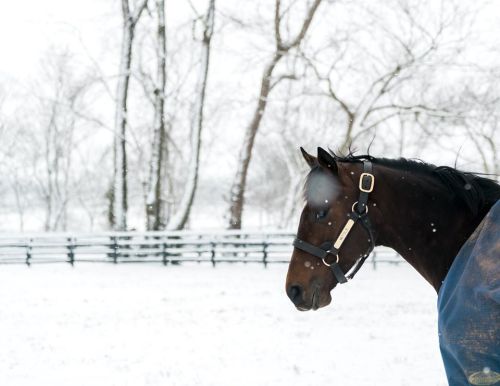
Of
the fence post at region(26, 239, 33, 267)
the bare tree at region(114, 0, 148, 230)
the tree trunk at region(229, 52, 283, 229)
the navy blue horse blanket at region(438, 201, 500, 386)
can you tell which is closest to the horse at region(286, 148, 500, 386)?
the navy blue horse blanket at region(438, 201, 500, 386)

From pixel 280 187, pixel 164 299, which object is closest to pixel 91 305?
pixel 164 299

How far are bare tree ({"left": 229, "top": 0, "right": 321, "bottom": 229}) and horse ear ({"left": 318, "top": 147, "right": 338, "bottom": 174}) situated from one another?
15.3 metres

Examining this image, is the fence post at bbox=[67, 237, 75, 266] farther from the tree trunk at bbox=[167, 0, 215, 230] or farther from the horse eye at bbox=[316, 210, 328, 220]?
the horse eye at bbox=[316, 210, 328, 220]

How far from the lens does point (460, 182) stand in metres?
3.00

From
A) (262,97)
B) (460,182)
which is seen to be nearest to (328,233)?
(460,182)

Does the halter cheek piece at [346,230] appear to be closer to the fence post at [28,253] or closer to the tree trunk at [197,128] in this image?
the tree trunk at [197,128]

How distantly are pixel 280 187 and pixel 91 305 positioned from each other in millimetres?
40725

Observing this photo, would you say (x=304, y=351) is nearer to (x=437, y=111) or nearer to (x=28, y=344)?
(x=28, y=344)

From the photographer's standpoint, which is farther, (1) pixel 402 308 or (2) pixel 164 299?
(2) pixel 164 299

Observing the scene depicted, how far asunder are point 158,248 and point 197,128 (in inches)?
180

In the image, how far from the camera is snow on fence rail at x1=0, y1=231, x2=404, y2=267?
17.7 metres

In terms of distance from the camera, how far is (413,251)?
3.13 meters

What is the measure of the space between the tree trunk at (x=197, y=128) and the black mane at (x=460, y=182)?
15312mm

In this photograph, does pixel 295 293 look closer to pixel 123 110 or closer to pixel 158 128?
pixel 158 128
